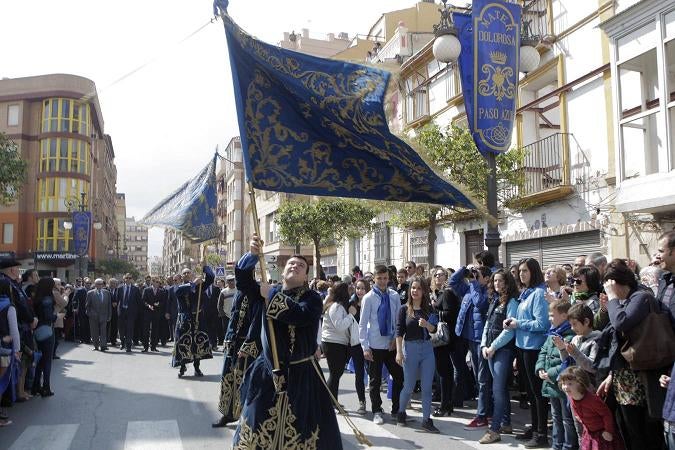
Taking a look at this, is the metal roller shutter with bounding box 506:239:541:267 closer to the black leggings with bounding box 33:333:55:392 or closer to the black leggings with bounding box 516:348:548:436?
the black leggings with bounding box 516:348:548:436

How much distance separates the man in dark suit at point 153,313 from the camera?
16827 millimetres

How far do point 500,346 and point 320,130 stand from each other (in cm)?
333

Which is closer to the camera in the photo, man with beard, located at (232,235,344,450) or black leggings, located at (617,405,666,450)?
man with beard, located at (232,235,344,450)

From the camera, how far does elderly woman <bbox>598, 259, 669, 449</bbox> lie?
477 centimetres

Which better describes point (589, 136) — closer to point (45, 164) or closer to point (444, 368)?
point (444, 368)

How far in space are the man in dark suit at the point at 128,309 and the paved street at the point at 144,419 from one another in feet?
Result: 14.2

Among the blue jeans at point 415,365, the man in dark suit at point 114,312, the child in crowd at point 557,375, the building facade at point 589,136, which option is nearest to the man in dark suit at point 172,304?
the man in dark suit at point 114,312

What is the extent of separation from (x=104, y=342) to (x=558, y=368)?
1350cm

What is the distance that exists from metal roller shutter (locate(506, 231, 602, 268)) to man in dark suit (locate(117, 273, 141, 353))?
33.5ft

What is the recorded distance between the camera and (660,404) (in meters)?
4.77

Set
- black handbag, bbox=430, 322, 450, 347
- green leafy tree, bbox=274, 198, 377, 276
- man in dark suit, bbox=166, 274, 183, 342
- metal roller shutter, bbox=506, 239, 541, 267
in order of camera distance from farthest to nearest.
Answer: green leafy tree, bbox=274, 198, 377, 276, metal roller shutter, bbox=506, 239, 541, 267, man in dark suit, bbox=166, 274, 183, 342, black handbag, bbox=430, 322, 450, 347

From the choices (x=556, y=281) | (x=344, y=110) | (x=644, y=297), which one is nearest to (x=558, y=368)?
(x=556, y=281)

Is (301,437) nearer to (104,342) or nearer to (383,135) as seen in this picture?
Answer: (383,135)

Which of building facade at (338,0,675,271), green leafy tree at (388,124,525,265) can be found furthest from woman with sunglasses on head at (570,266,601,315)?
green leafy tree at (388,124,525,265)
